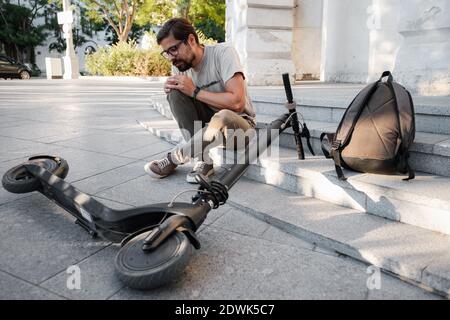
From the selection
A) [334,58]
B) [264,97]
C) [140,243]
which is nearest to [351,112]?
[140,243]

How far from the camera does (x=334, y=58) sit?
7.50m

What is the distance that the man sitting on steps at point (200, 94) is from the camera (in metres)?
2.81

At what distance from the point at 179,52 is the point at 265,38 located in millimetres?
4385

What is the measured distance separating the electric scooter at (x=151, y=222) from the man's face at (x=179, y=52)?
0.97 meters

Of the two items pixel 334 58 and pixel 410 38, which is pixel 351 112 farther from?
pixel 334 58

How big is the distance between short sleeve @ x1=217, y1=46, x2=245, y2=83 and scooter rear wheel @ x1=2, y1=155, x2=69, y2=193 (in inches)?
55.1

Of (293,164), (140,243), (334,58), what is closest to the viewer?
(140,243)

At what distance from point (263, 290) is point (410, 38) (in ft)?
12.6

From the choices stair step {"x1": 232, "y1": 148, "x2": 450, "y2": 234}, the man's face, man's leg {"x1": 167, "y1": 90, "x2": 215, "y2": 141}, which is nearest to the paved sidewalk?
man's leg {"x1": 167, "y1": 90, "x2": 215, "y2": 141}

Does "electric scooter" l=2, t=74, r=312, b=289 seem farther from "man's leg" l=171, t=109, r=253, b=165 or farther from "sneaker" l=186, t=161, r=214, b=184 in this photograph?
"sneaker" l=186, t=161, r=214, b=184

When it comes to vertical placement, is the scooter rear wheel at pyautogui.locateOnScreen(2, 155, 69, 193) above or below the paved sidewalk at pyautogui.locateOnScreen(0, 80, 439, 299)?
above

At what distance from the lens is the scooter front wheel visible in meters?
1.58

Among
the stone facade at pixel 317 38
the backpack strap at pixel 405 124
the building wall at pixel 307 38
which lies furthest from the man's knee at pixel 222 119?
the building wall at pixel 307 38

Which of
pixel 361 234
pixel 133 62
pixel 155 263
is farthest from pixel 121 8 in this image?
pixel 155 263
